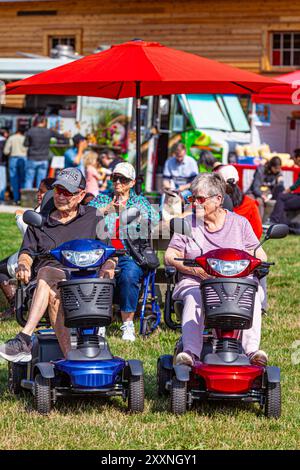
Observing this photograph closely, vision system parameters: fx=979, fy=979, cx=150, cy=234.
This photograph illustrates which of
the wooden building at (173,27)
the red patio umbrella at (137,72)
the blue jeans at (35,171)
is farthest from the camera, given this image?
the wooden building at (173,27)

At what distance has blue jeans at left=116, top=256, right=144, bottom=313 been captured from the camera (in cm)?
795

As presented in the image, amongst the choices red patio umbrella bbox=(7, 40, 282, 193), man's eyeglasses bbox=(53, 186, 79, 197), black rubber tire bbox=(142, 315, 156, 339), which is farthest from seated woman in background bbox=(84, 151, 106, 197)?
man's eyeglasses bbox=(53, 186, 79, 197)

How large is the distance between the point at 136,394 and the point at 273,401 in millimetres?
769

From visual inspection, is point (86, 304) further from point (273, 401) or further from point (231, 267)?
point (273, 401)

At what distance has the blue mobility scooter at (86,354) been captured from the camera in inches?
211

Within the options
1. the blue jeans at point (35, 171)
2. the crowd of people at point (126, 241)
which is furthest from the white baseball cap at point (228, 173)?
the blue jeans at point (35, 171)

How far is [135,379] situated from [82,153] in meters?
13.2

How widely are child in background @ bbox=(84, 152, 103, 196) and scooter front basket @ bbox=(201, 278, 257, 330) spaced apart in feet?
30.9

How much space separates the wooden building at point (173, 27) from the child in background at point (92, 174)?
30.7 ft

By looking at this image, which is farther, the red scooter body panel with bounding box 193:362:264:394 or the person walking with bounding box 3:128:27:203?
the person walking with bounding box 3:128:27:203

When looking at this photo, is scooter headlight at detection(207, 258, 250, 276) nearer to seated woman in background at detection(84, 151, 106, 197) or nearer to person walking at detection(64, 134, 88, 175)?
seated woman in background at detection(84, 151, 106, 197)

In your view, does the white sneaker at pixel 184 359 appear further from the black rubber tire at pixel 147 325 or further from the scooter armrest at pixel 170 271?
the black rubber tire at pixel 147 325

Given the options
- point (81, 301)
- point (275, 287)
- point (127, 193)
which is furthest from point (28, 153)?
point (81, 301)
